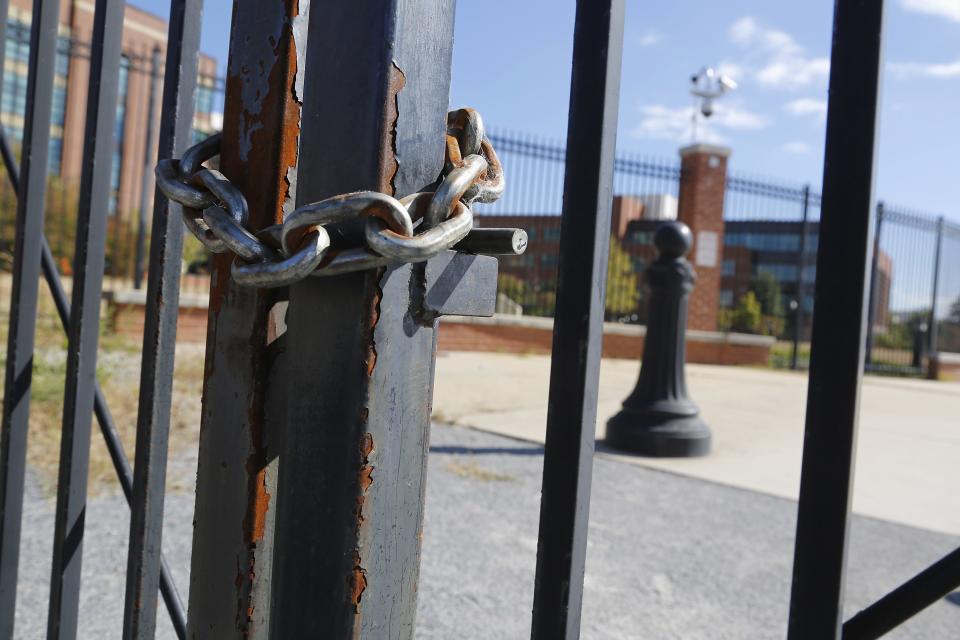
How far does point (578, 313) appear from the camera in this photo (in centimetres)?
64

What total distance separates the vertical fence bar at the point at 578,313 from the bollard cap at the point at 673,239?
477cm

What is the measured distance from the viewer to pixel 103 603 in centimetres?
227

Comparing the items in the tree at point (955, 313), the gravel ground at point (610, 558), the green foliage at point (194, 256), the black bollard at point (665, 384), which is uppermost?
the tree at point (955, 313)

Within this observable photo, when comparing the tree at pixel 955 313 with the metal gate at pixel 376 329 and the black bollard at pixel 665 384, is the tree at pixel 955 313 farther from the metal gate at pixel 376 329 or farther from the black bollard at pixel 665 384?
the metal gate at pixel 376 329

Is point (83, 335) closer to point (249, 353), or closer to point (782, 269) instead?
point (249, 353)

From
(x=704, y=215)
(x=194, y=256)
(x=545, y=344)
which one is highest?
(x=704, y=215)

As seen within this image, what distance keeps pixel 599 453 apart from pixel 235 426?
13.8 ft

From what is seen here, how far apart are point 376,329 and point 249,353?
6.1 inches

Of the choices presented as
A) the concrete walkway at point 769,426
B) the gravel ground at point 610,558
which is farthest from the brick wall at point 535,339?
the gravel ground at point 610,558

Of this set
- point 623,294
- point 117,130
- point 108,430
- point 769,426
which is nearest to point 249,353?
point 108,430

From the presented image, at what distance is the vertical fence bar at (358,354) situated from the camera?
0.59 metres

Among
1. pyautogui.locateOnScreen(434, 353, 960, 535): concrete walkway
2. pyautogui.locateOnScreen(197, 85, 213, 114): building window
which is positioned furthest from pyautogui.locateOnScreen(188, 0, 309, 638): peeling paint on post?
pyautogui.locateOnScreen(434, 353, 960, 535): concrete walkway

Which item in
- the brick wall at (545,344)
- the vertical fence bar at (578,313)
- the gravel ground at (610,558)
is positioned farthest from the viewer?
the brick wall at (545,344)

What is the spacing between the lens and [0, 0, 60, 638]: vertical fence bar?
126 cm
